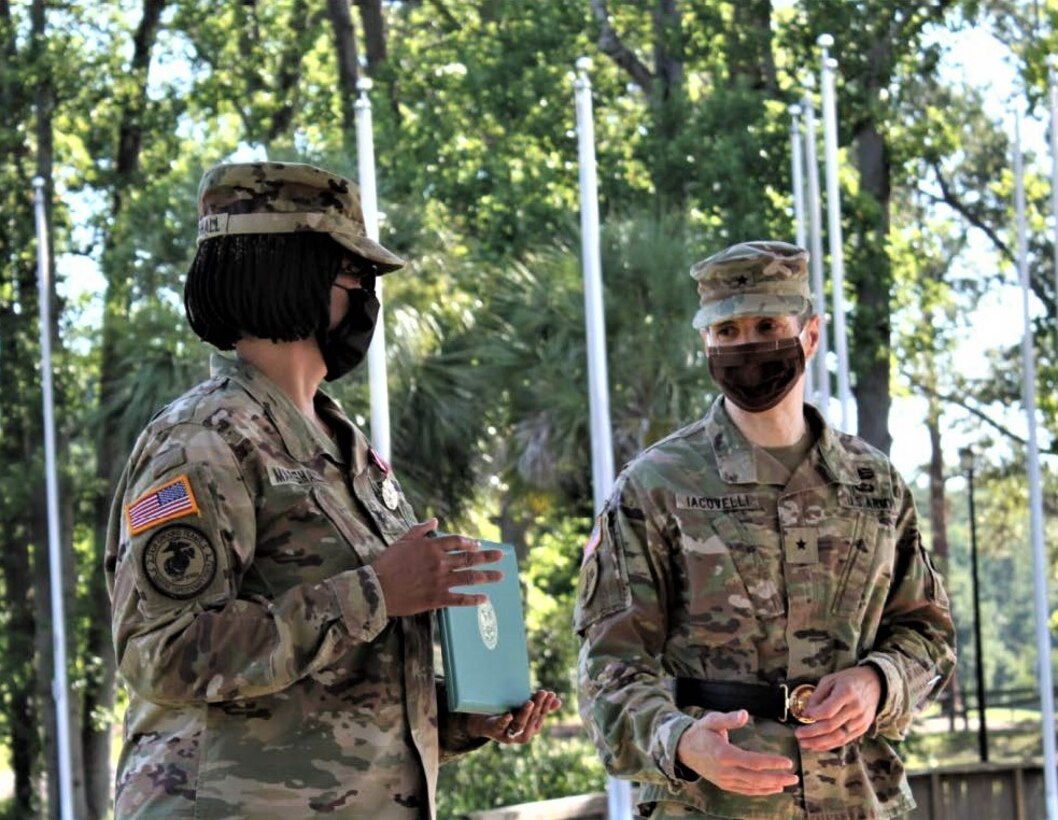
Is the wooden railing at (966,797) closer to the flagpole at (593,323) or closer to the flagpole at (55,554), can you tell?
the flagpole at (593,323)

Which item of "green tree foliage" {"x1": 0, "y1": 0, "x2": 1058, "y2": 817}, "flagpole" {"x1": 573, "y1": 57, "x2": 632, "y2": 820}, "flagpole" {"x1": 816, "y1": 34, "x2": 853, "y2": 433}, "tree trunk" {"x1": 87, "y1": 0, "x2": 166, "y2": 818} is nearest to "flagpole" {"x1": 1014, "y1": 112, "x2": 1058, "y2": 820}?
"flagpole" {"x1": 816, "y1": 34, "x2": 853, "y2": 433}

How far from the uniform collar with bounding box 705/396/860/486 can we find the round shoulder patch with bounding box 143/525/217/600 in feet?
4.92

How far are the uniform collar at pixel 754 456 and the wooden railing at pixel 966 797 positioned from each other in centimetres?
548

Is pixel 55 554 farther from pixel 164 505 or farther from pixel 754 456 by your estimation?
pixel 164 505

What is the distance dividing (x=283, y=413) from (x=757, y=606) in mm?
1214

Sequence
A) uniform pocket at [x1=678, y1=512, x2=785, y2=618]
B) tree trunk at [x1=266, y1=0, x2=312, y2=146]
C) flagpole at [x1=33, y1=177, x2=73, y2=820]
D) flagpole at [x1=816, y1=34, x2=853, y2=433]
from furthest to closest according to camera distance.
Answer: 1. tree trunk at [x1=266, y1=0, x2=312, y2=146]
2. flagpole at [x1=33, y1=177, x2=73, y2=820]
3. flagpole at [x1=816, y1=34, x2=853, y2=433]
4. uniform pocket at [x1=678, y1=512, x2=785, y2=618]

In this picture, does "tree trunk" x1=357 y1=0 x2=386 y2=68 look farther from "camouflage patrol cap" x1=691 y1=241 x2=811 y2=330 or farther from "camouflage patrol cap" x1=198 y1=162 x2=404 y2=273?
"camouflage patrol cap" x1=198 y1=162 x2=404 y2=273

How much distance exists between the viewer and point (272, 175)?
3.61m

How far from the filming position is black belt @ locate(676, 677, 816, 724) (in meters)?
4.23

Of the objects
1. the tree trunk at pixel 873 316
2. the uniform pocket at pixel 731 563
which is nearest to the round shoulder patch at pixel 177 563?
the uniform pocket at pixel 731 563

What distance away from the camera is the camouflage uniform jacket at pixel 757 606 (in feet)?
13.9

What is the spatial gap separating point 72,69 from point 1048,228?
564 inches

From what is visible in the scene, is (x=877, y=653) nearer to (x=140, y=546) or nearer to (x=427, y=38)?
(x=140, y=546)

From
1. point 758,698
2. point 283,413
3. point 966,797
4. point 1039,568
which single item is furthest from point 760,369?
point 1039,568
